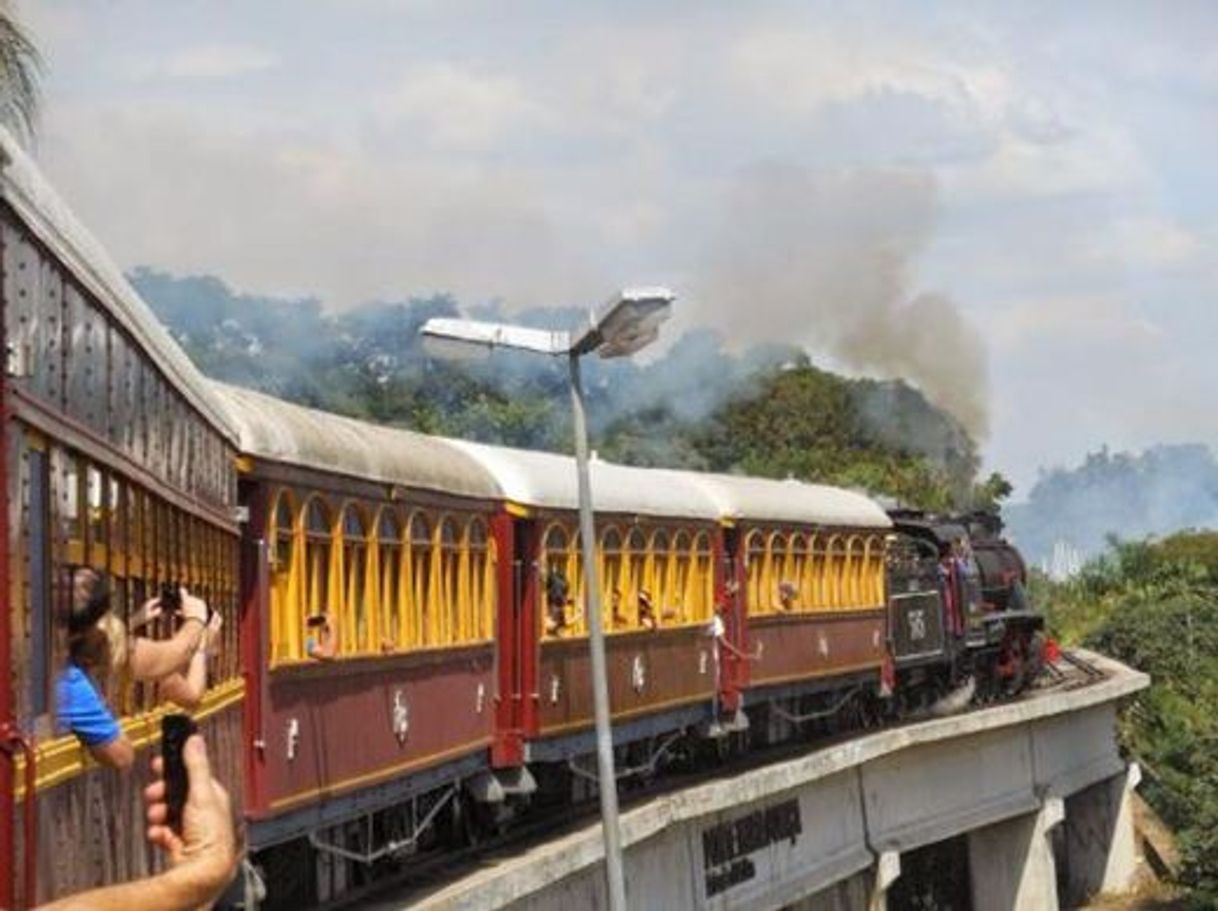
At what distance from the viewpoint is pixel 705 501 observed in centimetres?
2819

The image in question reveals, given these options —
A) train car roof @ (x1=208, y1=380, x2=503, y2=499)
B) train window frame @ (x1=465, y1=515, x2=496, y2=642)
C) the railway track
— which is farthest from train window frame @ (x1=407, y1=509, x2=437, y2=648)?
the railway track

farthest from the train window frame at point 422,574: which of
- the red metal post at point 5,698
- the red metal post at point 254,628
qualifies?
the red metal post at point 5,698

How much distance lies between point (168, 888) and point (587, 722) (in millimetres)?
19139

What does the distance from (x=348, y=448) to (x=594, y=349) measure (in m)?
3.06

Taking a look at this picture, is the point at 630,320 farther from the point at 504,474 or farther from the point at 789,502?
the point at 789,502

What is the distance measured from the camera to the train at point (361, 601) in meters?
7.89

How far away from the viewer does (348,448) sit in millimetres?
16344

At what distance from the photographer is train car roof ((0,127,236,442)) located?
7.39 meters

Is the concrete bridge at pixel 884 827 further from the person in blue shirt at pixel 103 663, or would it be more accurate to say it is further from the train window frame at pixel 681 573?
the person in blue shirt at pixel 103 663

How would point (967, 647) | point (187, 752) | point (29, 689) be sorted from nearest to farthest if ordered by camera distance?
point (187, 752) → point (29, 689) → point (967, 647)

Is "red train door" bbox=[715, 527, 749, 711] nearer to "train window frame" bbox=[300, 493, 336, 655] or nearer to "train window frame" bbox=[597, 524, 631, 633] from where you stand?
"train window frame" bbox=[597, 524, 631, 633]

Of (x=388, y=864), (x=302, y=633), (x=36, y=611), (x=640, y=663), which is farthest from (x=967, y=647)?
(x=36, y=611)

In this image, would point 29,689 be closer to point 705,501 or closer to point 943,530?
point 705,501

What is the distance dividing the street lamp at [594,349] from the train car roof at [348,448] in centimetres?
78
